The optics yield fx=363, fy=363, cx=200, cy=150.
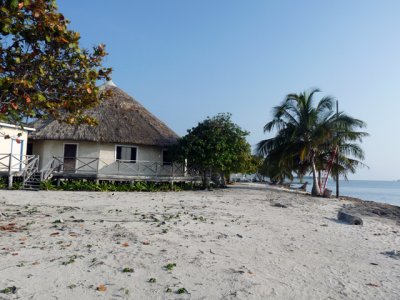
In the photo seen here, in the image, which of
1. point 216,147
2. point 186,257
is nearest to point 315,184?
point 216,147

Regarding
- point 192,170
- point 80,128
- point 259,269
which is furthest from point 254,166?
point 259,269

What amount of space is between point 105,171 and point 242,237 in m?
14.1

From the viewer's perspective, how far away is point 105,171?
67.2ft

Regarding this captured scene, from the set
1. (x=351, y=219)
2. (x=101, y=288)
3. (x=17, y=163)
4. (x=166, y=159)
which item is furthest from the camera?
(x=166, y=159)

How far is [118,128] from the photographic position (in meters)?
21.0

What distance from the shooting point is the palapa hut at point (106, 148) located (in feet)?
64.5

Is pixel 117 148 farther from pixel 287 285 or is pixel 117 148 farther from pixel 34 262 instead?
pixel 287 285

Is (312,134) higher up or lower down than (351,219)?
higher up

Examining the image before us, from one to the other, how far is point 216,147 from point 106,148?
20.6 ft

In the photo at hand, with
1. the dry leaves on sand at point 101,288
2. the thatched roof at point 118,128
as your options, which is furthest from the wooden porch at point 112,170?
the dry leaves on sand at point 101,288

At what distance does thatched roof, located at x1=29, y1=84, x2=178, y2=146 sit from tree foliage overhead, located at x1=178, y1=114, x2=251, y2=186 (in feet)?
6.78

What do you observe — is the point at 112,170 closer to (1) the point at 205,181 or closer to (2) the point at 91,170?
(2) the point at 91,170

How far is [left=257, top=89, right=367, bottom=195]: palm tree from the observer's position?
70.4ft

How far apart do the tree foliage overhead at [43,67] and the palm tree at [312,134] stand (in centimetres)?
1619
